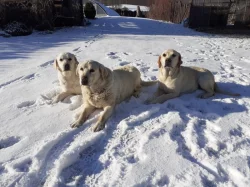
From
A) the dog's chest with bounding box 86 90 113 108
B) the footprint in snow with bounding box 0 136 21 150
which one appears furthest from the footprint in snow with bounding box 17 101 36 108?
the dog's chest with bounding box 86 90 113 108

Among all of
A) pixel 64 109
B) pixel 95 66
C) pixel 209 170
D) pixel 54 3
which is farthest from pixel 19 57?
pixel 54 3

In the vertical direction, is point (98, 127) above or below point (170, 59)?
below

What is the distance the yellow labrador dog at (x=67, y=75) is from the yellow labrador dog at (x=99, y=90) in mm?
495

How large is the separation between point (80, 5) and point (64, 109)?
12.2 meters

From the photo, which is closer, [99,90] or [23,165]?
[23,165]

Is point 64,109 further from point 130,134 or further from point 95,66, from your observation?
point 130,134

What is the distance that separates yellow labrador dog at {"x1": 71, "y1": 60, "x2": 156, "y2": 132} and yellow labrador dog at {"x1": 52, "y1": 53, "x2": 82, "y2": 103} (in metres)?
0.49

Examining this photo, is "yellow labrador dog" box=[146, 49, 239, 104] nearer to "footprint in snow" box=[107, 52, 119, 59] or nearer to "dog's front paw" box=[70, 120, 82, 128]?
"dog's front paw" box=[70, 120, 82, 128]

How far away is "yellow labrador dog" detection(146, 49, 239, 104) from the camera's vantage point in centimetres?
361

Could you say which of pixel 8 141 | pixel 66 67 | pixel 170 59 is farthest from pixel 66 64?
pixel 170 59

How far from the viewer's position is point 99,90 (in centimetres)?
317

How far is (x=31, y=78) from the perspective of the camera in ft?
16.0

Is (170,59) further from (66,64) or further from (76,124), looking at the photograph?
(76,124)

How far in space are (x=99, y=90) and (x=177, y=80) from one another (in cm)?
123
